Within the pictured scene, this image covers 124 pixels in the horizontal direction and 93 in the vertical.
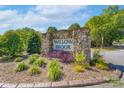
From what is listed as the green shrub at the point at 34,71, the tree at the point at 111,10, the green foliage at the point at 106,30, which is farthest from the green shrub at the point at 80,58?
the tree at the point at 111,10

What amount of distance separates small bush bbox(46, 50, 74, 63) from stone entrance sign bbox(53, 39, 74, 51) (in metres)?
0.18

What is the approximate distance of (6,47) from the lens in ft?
42.2

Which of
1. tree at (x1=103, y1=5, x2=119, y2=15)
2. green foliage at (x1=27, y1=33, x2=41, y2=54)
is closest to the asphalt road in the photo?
green foliage at (x1=27, y1=33, x2=41, y2=54)

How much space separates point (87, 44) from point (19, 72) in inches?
109

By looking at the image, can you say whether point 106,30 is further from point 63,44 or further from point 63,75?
point 63,75

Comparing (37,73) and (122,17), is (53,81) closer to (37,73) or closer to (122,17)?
(37,73)

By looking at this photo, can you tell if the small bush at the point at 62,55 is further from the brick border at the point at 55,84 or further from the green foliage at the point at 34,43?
the green foliage at the point at 34,43

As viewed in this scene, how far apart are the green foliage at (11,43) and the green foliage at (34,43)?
0.89 metres

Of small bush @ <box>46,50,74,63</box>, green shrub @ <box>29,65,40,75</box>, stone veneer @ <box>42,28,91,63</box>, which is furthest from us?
small bush @ <box>46,50,74,63</box>

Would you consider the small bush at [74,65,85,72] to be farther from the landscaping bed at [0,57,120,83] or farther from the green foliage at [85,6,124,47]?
the green foliage at [85,6,124,47]

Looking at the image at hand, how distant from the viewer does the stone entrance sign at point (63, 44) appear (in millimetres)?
10094

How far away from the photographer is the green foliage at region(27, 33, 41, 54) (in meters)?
13.7

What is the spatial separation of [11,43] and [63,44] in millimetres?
3511

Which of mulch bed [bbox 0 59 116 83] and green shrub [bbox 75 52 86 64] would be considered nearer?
mulch bed [bbox 0 59 116 83]
